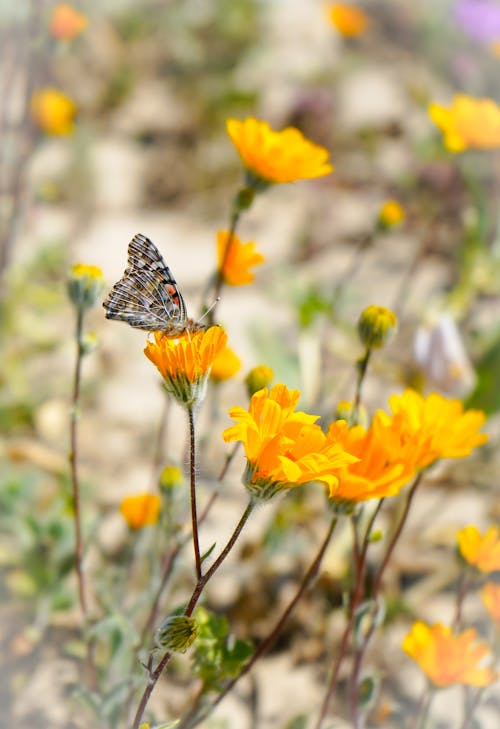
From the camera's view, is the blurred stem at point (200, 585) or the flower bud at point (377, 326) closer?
the blurred stem at point (200, 585)

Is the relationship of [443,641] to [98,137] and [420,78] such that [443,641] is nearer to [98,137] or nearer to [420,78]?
[98,137]

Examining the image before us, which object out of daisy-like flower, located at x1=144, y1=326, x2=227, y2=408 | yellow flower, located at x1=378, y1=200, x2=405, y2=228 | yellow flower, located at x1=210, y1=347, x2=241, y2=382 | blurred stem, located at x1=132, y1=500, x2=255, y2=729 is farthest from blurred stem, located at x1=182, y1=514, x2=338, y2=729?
yellow flower, located at x1=378, y1=200, x2=405, y2=228

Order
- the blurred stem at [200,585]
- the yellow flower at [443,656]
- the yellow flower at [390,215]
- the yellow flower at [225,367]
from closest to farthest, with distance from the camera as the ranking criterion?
the blurred stem at [200,585] → the yellow flower at [443,656] → the yellow flower at [225,367] → the yellow flower at [390,215]

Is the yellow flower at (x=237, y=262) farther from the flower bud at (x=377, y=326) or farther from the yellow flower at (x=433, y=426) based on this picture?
the yellow flower at (x=433, y=426)

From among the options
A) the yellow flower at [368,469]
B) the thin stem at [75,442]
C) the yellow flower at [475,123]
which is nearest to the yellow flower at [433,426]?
the yellow flower at [368,469]

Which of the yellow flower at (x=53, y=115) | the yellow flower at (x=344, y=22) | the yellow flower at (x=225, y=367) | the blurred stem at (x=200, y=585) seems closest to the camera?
the blurred stem at (x=200, y=585)

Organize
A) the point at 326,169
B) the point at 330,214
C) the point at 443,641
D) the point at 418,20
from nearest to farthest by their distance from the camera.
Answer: the point at 443,641, the point at 326,169, the point at 330,214, the point at 418,20

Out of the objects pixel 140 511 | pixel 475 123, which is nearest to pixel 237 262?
pixel 140 511

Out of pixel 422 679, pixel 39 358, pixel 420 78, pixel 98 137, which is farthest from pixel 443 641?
pixel 420 78
